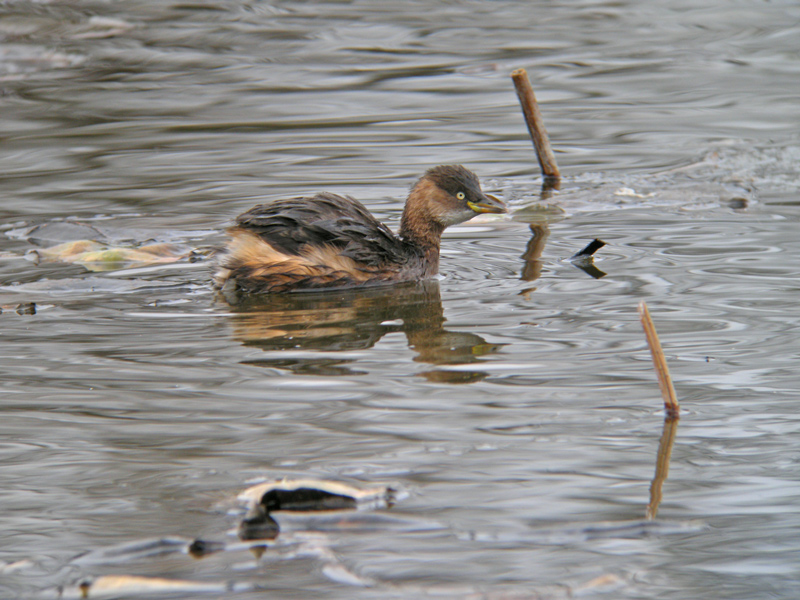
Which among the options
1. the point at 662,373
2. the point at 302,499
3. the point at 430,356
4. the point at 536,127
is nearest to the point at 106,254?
the point at 430,356

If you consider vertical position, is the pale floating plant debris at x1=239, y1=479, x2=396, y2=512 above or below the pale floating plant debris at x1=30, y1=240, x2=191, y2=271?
above

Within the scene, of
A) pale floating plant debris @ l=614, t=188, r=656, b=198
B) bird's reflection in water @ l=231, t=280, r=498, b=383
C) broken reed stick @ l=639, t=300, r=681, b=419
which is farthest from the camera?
pale floating plant debris @ l=614, t=188, r=656, b=198

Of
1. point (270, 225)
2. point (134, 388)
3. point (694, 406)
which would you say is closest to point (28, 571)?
point (134, 388)

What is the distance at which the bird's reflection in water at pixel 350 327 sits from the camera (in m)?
4.79

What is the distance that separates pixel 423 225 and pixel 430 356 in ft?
6.35

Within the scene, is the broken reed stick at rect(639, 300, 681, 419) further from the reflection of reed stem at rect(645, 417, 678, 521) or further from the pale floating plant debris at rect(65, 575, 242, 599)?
the pale floating plant debris at rect(65, 575, 242, 599)

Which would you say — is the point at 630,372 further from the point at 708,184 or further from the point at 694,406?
the point at 708,184

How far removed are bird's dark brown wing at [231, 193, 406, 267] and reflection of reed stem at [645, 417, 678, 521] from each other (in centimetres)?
269

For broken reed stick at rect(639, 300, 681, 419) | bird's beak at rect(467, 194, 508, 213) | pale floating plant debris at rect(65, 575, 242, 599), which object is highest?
broken reed stick at rect(639, 300, 681, 419)

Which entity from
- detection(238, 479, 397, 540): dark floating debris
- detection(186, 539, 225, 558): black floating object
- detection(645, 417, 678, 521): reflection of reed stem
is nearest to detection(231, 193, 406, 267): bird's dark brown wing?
detection(645, 417, 678, 521): reflection of reed stem

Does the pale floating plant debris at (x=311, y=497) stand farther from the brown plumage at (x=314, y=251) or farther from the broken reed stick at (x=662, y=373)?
the brown plumage at (x=314, y=251)

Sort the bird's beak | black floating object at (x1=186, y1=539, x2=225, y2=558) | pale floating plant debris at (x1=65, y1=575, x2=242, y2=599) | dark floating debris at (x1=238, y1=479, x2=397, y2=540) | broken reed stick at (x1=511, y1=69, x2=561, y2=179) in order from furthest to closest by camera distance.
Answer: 1. broken reed stick at (x1=511, y1=69, x2=561, y2=179)
2. the bird's beak
3. dark floating debris at (x1=238, y1=479, x2=397, y2=540)
4. black floating object at (x1=186, y1=539, x2=225, y2=558)
5. pale floating plant debris at (x1=65, y1=575, x2=242, y2=599)

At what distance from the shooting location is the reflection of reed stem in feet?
10.9

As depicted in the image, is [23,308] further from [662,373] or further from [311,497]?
[662,373]
